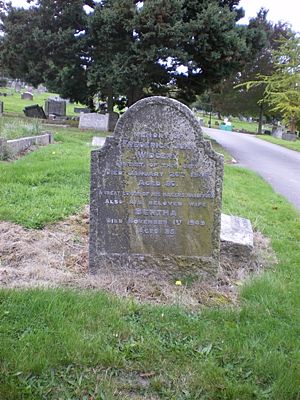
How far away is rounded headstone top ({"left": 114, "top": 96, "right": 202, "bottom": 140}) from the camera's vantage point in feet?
→ 14.4

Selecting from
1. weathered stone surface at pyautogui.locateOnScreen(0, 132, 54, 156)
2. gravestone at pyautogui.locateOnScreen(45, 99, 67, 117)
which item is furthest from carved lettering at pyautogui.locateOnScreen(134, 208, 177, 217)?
gravestone at pyautogui.locateOnScreen(45, 99, 67, 117)

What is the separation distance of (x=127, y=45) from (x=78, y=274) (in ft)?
56.7

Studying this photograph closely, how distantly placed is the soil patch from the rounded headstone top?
4.68ft

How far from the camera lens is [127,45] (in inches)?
788

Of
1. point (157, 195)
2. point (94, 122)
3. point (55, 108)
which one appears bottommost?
point (157, 195)

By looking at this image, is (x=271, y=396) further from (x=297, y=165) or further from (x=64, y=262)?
(x=297, y=165)

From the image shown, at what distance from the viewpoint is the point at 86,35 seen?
830 inches

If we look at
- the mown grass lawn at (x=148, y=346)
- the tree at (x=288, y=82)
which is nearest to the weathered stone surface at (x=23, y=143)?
the mown grass lawn at (x=148, y=346)

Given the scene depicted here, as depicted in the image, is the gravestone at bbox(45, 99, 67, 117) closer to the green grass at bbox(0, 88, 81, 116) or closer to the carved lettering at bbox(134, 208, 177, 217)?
the green grass at bbox(0, 88, 81, 116)

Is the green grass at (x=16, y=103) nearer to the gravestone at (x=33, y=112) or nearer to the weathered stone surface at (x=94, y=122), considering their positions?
the gravestone at (x=33, y=112)

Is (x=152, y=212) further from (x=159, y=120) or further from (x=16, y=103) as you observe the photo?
(x=16, y=103)

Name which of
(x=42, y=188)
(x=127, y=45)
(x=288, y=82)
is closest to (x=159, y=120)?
(x=42, y=188)

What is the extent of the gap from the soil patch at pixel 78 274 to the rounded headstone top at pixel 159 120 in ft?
4.68

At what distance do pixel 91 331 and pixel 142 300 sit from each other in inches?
31.2
